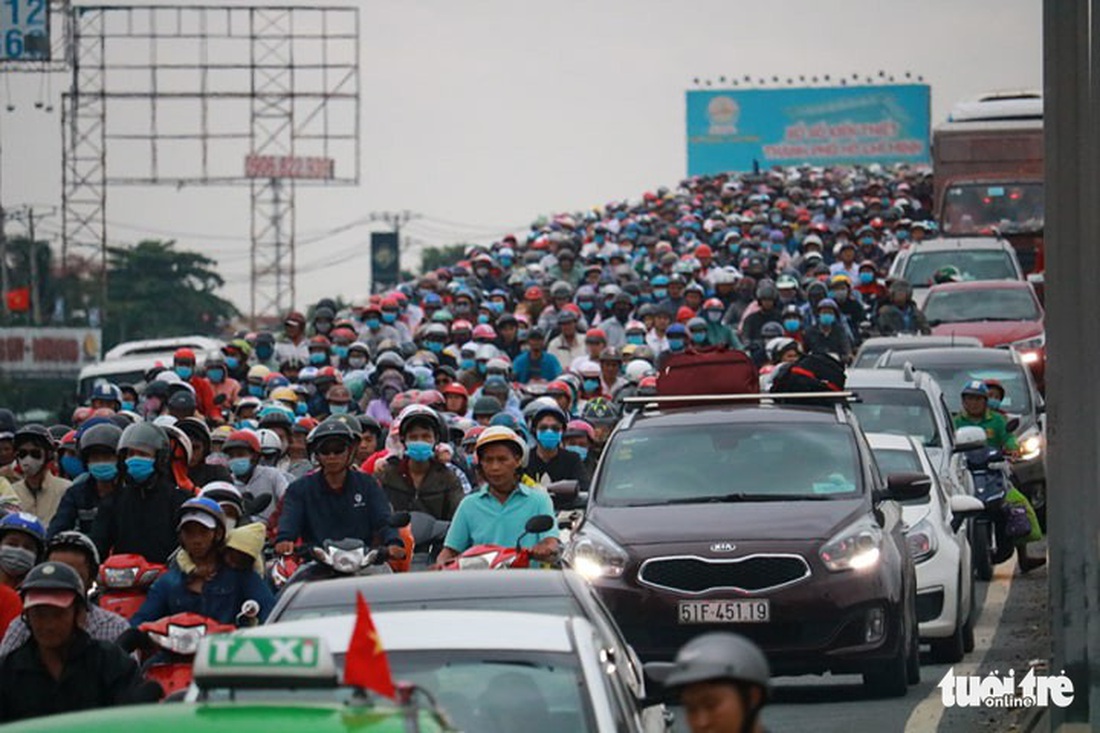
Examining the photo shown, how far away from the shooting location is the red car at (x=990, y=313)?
3425 centimetres

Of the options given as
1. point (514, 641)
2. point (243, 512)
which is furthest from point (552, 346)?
point (514, 641)

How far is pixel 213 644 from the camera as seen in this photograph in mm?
7801

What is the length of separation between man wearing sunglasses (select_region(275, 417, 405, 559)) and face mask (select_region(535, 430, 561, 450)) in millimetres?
5111

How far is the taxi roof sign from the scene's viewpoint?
297 inches

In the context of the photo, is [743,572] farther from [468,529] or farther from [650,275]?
[650,275]

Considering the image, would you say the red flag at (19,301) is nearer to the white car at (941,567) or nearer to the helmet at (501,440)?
the white car at (941,567)

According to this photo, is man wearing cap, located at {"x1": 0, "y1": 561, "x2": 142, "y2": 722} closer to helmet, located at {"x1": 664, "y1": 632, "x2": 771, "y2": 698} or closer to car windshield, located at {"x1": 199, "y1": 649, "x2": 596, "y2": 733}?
car windshield, located at {"x1": 199, "y1": 649, "x2": 596, "y2": 733}

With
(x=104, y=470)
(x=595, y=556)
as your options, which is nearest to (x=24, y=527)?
(x=104, y=470)

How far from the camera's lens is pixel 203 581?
43.8ft

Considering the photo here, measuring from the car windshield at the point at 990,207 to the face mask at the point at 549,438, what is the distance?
28554 millimetres

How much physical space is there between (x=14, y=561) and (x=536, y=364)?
17.0 metres

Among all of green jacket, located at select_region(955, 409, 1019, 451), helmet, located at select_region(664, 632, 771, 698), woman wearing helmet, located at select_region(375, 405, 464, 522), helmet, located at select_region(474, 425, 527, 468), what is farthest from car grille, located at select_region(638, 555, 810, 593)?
green jacket, located at select_region(955, 409, 1019, 451)

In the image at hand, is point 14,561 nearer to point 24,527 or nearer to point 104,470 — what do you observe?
point 24,527

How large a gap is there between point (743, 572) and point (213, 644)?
26.5ft
